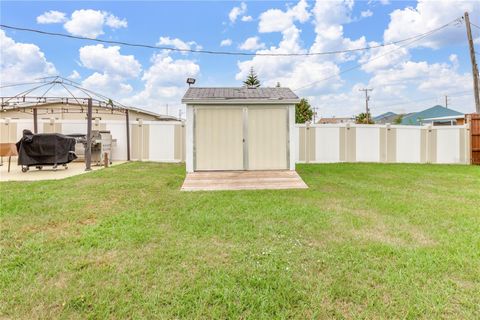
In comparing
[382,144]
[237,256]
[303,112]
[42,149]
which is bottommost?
[237,256]

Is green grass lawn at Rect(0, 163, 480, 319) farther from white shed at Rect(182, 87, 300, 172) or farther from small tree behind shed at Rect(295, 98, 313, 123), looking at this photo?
small tree behind shed at Rect(295, 98, 313, 123)

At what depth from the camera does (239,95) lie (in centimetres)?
795

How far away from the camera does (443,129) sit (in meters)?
12.0

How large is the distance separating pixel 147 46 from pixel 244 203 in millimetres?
9126

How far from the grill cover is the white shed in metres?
3.98

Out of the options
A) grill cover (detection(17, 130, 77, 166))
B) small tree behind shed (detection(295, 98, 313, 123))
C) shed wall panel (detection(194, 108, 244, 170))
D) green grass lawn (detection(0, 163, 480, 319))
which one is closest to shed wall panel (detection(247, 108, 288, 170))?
shed wall panel (detection(194, 108, 244, 170))

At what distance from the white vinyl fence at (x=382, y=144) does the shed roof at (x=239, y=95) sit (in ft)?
11.9

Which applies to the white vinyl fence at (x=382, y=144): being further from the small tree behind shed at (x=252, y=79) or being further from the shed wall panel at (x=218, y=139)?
the small tree behind shed at (x=252, y=79)

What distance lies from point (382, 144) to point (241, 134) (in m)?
7.25

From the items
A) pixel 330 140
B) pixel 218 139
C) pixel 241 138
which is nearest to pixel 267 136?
pixel 241 138

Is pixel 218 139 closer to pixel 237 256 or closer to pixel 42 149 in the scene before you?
pixel 42 149

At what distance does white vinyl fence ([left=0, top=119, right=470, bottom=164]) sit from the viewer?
38.0 feet

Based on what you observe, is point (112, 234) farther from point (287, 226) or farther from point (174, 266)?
point (287, 226)

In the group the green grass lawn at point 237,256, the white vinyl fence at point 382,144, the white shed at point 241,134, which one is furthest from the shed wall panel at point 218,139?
the white vinyl fence at point 382,144
